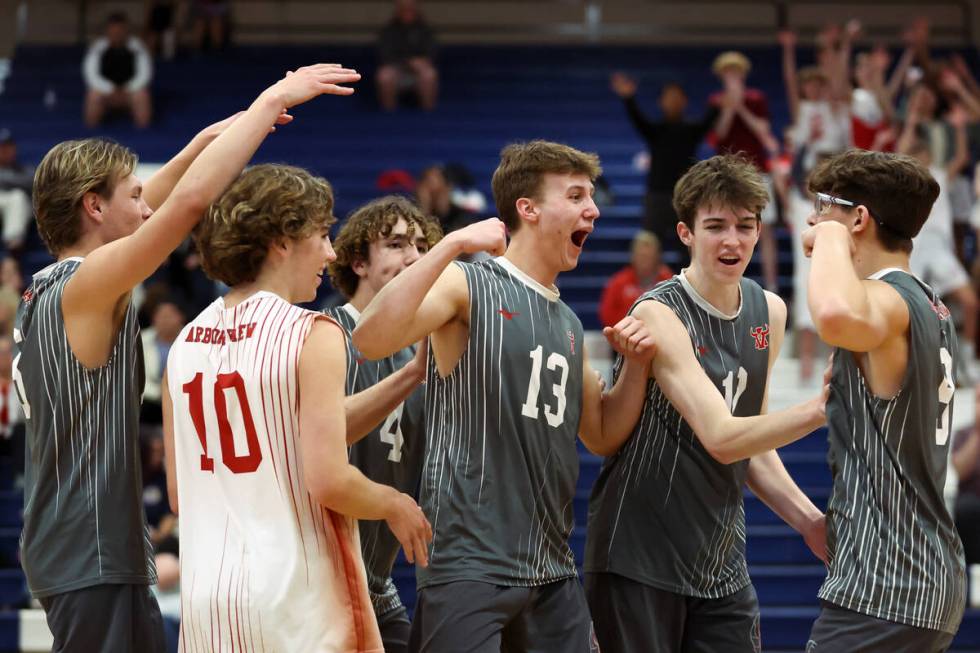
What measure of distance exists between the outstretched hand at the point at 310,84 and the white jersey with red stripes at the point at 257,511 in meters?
0.60

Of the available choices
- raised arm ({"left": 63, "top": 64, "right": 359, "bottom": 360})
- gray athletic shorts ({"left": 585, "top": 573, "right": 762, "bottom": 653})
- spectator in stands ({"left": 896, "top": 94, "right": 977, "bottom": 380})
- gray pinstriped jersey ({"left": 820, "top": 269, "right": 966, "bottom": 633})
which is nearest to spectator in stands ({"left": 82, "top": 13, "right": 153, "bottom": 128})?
spectator in stands ({"left": 896, "top": 94, "right": 977, "bottom": 380})

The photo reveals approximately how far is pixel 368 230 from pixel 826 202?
1800mm

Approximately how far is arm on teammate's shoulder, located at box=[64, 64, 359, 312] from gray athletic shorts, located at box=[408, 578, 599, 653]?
1335mm

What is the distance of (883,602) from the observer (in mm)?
3893

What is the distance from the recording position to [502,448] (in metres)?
4.25

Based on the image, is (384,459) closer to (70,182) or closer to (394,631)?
(394,631)

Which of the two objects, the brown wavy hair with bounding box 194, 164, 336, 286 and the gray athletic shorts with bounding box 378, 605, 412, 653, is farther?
the gray athletic shorts with bounding box 378, 605, 412, 653

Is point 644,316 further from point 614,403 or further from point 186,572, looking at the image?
point 186,572

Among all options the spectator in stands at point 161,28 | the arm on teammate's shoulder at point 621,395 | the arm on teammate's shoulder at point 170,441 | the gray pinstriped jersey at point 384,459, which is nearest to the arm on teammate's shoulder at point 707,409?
the arm on teammate's shoulder at point 621,395

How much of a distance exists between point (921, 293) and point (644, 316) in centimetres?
102

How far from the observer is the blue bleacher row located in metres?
15.2

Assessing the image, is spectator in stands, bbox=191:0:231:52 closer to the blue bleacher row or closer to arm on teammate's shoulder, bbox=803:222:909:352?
the blue bleacher row

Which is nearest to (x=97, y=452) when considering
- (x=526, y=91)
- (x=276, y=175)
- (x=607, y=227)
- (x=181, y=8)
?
(x=276, y=175)

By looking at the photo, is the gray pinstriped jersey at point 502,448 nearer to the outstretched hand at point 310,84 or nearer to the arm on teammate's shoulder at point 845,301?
the outstretched hand at point 310,84
